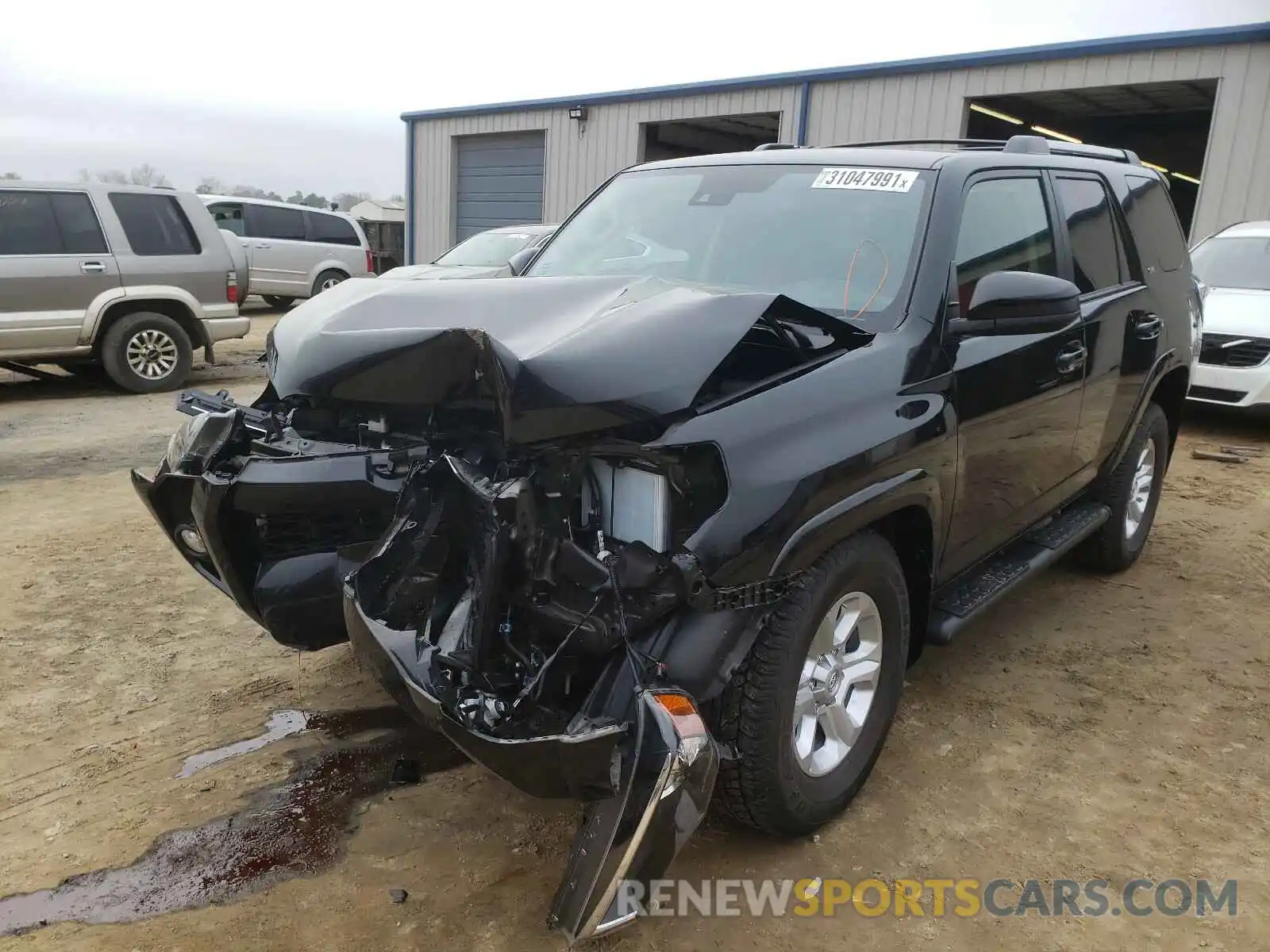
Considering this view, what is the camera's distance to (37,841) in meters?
2.71

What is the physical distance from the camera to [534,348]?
92.2 inches

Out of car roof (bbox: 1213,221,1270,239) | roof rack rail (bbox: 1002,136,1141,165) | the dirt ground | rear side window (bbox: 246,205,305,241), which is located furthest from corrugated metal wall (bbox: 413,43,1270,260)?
the dirt ground

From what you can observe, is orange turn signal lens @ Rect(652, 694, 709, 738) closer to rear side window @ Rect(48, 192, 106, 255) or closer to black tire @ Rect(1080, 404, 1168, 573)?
black tire @ Rect(1080, 404, 1168, 573)

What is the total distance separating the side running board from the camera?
328 cm

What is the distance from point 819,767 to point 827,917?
40cm

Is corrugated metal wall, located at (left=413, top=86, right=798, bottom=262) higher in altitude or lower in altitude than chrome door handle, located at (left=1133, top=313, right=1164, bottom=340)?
higher

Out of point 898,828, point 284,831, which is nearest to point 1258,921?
point 898,828

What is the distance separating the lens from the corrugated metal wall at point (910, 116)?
10.8 m

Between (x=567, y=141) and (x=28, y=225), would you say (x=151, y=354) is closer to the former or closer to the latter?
(x=28, y=225)

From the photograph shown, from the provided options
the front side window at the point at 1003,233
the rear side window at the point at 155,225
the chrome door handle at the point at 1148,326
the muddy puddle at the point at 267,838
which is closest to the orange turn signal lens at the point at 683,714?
the muddy puddle at the point at 267,838

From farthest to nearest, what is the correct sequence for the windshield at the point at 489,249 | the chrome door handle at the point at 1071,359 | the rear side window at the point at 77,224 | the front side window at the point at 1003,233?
1. the windshield at the point at 489,249
2. the rear side window at the point at 77,224
3. the chrome door handle at the point at 1071,359
4. the front side window at the point at 1003,233

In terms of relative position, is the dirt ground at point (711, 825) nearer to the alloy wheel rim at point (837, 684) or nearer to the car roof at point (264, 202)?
the alloy wheel rim at point (837, 684)

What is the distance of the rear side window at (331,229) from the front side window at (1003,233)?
14.9 m

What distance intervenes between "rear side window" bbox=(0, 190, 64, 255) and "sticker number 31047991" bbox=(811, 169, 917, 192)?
819 cm
